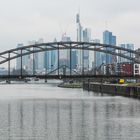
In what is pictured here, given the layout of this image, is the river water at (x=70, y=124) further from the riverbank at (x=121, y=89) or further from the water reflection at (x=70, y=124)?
the riverbank at (x=121, y=89)

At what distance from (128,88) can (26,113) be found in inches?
2637

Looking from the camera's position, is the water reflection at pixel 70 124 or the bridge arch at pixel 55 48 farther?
the bridge arch at pixel 55 48

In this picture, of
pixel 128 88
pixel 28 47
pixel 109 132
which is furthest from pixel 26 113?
pixel 128 88

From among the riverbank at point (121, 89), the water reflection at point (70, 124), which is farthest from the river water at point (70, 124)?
the riverbank at point (121, 89)

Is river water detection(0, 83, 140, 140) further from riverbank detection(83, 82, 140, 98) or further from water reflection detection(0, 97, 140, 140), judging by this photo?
riverbank detection(83, 82, 140, 98)

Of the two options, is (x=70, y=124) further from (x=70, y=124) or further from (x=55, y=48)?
(x=55, y=48)

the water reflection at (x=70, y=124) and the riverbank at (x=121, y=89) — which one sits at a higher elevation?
the riverbank at (x=121, y=89)

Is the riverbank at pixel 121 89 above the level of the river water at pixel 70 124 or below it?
above

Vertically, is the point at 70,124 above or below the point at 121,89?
below

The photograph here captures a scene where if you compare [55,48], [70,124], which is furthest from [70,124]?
[55,48]

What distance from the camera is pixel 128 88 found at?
14612 centimetres

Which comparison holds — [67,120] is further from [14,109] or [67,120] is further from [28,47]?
[28,47]

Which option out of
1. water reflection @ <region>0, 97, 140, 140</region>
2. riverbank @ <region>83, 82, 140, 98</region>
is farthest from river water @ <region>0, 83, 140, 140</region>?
riverbank @ <region>83, 82, 140, 98</region>

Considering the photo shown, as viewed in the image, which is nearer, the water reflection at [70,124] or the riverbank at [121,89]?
the water reflection at [70,124]
